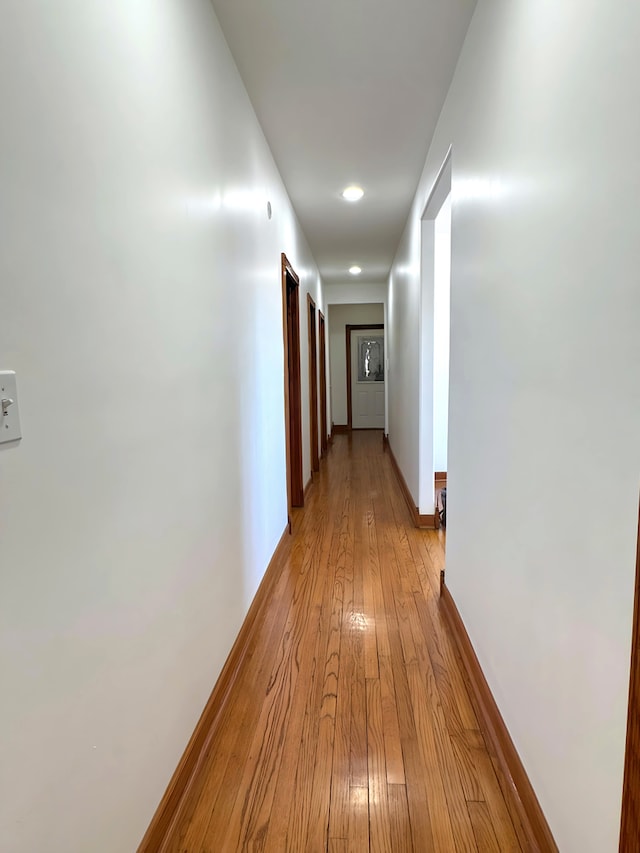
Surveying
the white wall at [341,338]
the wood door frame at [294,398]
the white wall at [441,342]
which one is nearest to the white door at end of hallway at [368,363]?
the white wall at [341,338]

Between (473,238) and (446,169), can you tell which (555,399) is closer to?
(473,238)

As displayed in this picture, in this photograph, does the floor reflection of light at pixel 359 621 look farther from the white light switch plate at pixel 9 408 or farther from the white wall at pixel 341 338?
the white wall at pixel 341 338

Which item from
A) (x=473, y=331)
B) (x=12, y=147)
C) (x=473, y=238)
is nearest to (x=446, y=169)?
(x=473, y=238)

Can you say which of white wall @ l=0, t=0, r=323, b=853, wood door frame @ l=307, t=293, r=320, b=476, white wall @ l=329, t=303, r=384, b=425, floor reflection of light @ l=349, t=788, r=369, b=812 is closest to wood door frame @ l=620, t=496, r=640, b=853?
floor reflection of light @ l=349, t=788, r=369, b=812

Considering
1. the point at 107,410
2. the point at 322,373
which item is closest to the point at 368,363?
the point at 322,373

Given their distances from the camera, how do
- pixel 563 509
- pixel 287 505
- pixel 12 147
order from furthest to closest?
pixel 287 505
pixel 563 509
pixel 12 147

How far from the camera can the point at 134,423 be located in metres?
1.06

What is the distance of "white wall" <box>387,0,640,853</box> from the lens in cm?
79

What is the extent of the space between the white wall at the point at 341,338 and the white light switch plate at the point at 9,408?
8.30 metres

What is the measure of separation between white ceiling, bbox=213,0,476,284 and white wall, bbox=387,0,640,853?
11.7 inches

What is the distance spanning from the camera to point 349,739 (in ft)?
A: 5.05

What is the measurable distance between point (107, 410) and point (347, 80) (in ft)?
6.59

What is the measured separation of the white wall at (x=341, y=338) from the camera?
891 centimetres

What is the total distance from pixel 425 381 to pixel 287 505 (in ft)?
4.46
